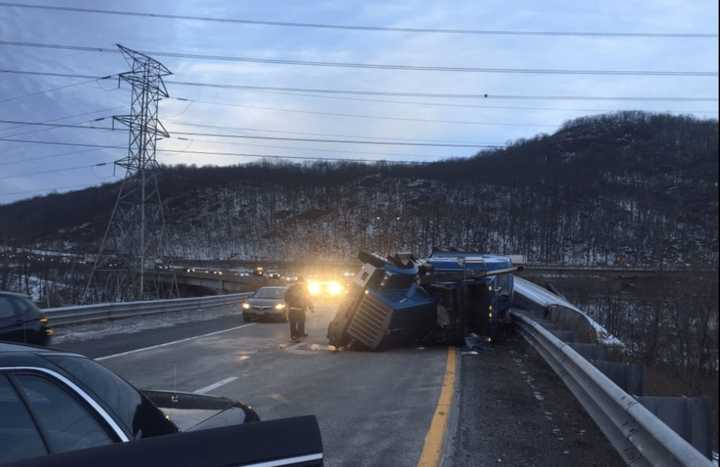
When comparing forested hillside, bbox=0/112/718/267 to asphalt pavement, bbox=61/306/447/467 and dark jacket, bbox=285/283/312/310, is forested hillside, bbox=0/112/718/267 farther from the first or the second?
dark jacket, bbox=285/283/312/310

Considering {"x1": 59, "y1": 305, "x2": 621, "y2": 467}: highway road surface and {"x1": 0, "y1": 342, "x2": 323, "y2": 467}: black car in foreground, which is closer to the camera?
{"x1": 0, "y1": 342, "x2": 323, "y2": 467}: black car in foreground

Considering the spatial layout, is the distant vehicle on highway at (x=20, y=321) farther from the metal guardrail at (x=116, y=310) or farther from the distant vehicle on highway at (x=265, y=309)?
the distant vehicle on highway at (x=265, y=309)

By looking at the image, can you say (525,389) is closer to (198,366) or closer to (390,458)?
(390,458)

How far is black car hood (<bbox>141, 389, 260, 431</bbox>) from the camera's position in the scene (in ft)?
11.9

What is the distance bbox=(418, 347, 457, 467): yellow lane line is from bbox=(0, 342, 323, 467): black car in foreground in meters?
3.25

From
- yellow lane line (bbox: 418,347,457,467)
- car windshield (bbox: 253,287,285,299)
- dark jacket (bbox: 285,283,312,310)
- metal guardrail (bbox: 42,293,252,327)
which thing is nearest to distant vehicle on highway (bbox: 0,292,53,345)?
metal guardrail (bbox: 42,293,252,327)

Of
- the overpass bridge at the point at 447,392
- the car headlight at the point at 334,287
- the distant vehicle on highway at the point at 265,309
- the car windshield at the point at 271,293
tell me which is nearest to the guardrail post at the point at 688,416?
the overpass bridge at the point at 447,392

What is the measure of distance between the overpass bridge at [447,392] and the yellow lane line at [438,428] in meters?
0.03

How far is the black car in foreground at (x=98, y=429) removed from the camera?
8.33ft

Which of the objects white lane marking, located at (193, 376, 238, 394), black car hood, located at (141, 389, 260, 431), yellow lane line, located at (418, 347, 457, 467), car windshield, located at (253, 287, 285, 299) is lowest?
car windshield, located at (253, 287, 285, 299)

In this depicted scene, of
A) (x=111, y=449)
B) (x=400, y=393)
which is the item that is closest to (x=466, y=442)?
(x=400, y=393)

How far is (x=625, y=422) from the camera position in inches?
229

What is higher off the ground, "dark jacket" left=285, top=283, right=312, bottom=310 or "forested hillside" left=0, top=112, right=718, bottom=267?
"forested hillside" left=0, top=112, right=718, bottom=267

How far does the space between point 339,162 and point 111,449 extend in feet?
117
